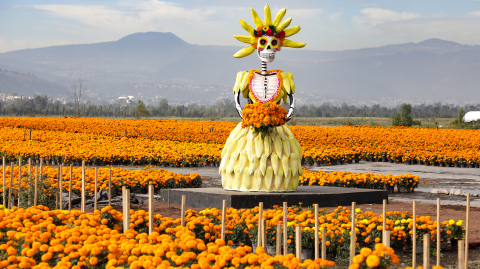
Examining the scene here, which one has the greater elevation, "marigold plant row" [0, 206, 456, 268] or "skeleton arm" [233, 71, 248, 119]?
"skeleton arm" [233, 71, 248, 119]

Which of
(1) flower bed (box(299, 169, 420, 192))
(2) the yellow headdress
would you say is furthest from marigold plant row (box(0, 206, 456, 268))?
(1) flower bed (box(299, 169, 420, 192))

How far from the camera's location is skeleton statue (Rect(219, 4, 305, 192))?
8.07 meters

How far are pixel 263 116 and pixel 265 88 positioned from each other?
94 cm

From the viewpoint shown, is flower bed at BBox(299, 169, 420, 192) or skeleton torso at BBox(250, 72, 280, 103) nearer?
skeleton torso at BBox(250, 72, 280, 103)

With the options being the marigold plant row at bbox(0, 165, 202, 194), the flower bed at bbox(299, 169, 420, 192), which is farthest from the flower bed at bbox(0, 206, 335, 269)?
the flower bed at bbox(299, 169, 420, 192)

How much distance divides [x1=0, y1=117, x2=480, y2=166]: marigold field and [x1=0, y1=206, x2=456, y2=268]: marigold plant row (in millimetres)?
10902

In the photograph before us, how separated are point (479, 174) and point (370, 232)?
1225 centimetres

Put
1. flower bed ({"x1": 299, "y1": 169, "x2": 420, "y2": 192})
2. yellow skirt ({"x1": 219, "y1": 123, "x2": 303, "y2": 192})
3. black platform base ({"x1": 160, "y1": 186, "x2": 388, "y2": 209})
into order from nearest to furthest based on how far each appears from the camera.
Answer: black platform base ({"x1": 160, "y1": 186, "x2": 388, "y2": 209}) → yellow skirt ({"x1": 219, "y1": 123, "x2": 303, "y2": 192}) → flower bed ({"x1": 299, "y1": 169, "x2": 420, "y2": 192})

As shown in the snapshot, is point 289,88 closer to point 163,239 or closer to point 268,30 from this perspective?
point 268,30

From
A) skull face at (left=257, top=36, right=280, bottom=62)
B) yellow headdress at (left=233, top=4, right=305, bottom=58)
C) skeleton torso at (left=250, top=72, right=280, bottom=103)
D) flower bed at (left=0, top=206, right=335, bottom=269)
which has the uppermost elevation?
yellow headdress at (left=233, top=4, right=305, bottom=58)

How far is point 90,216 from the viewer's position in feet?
16.8

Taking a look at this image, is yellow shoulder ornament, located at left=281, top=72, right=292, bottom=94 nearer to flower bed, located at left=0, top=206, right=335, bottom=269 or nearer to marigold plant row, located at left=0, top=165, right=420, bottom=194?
marigold plant row, located at left=0, top=165, right=420, bottom=194

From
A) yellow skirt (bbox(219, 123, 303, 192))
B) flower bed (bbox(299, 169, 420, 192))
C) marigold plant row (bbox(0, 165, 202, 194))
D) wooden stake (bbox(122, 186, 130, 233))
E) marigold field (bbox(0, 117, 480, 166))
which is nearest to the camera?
wooden stake (bbox(122, 186, 130, 233))

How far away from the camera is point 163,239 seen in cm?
410
